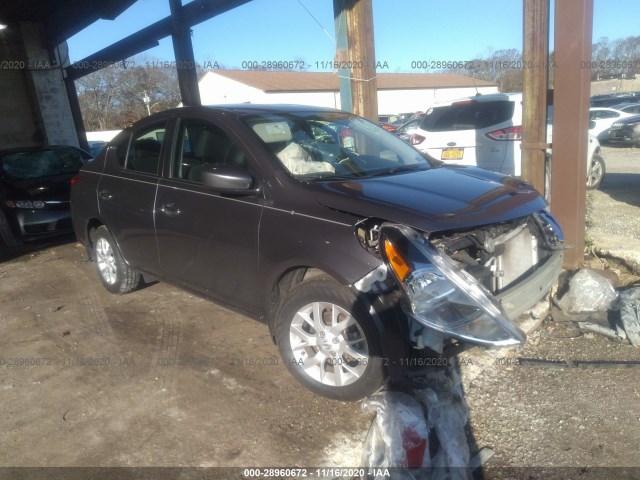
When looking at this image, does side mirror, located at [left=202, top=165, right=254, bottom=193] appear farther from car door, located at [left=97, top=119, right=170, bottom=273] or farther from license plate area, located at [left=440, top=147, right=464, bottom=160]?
license plate area, located at [left=440, top=147, right=464, bottom=160]

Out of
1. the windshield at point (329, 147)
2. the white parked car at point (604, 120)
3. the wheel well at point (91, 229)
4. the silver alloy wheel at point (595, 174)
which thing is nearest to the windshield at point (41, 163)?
the wheel well at point (91, 229)

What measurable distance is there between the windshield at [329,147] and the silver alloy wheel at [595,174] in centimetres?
641

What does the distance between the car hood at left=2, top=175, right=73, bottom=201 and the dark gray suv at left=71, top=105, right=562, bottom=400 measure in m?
3.31

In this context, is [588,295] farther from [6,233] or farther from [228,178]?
[6,233]

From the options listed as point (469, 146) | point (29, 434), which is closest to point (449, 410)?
point (29, 434)

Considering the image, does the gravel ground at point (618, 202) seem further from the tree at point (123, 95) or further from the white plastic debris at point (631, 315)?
the tree at point (123, 95)

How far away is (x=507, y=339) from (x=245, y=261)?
1714mm

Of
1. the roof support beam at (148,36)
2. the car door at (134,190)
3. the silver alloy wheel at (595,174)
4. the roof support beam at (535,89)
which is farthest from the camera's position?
the silver alloy wheel at (595,174)

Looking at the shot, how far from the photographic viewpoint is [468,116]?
796cm

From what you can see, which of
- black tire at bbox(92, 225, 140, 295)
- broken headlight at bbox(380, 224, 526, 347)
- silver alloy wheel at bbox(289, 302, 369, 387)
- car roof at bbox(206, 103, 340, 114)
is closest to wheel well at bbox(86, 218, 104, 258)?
black tire at bbox(92, 225, 140, 295)

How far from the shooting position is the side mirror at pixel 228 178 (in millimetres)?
3154

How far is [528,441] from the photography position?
2.72m

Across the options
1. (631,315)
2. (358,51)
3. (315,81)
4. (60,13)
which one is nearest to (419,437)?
(631,315)

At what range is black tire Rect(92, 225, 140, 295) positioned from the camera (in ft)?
15.7
